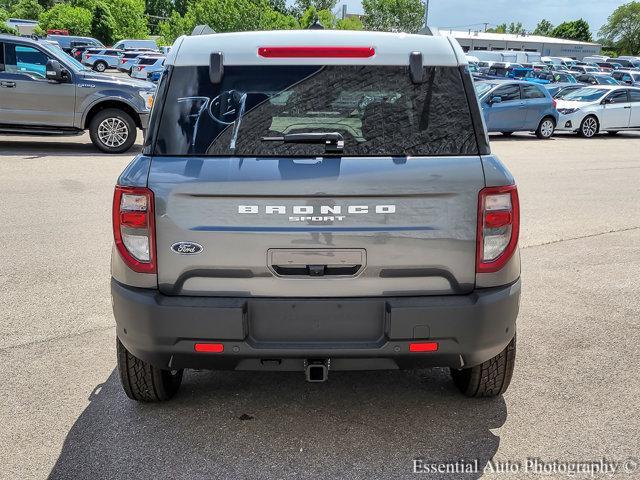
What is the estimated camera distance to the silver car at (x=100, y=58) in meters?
48.3

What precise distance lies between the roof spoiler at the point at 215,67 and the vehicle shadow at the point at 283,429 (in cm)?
174

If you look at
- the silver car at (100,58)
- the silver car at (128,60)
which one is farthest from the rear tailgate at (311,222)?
the silver car at (100,58)

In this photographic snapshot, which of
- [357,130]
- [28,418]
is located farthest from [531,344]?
[28,418]

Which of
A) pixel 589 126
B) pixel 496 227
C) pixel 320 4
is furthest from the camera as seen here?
pixel 320 4

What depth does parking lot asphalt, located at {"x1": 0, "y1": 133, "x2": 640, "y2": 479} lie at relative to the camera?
325 centimetres

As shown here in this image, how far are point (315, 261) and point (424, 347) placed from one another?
2.04 feet

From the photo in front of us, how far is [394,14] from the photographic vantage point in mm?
107000

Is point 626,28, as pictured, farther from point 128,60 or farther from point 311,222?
point 311,222

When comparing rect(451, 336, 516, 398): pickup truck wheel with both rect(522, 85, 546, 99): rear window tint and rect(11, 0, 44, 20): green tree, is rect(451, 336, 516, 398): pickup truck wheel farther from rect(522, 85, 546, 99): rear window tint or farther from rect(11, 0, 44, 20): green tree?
rect(11, 0, 44, 20): green tree

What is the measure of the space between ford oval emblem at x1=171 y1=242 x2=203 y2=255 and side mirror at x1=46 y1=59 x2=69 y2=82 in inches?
425

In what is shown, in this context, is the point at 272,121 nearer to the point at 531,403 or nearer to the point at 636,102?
the point at 531,403

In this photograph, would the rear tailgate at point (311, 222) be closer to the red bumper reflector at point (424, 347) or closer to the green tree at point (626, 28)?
the red bumper reflector at point (424, 347)

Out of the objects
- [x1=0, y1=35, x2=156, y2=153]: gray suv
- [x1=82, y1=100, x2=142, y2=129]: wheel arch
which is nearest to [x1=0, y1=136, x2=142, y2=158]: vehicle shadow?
[x1=0, y1=35, x2=156, y2=153]: gray suv

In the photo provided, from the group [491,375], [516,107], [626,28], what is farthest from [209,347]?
[626,28]
